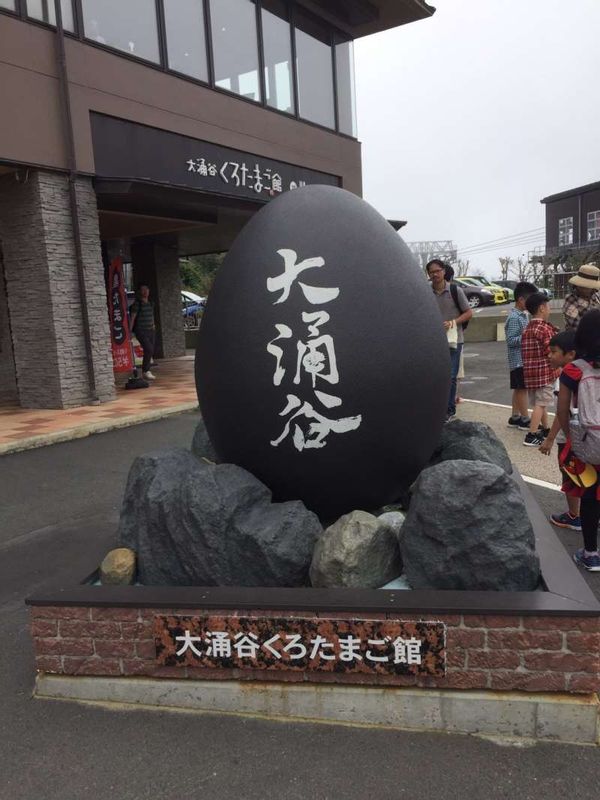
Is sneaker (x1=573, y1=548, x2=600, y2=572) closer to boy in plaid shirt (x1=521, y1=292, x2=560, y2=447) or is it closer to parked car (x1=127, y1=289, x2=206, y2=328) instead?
boy in plaid shirt (x1=521, y1=292, x2=560, y2=447)

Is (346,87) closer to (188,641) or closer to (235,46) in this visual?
(235,46)

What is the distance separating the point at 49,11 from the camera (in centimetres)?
899

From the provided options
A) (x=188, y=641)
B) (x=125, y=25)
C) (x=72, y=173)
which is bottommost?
(x=188, y=641)

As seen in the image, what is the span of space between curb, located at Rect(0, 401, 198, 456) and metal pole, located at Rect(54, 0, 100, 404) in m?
1.40

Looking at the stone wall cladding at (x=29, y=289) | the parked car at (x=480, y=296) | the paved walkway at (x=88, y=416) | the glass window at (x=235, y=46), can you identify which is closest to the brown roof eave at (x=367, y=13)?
the glass window at (x=235, y=46)

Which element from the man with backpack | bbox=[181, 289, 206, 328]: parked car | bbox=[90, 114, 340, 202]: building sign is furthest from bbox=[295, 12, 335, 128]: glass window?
bbox=[181, 289, 206, 328]: parked car

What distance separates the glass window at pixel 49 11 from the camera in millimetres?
8812

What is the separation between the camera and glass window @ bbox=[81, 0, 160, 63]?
964 centimetres

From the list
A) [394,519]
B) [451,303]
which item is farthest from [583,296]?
[394,519]

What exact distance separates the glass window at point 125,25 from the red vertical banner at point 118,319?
375cm

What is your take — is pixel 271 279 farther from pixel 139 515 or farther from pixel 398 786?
pixel 398 786

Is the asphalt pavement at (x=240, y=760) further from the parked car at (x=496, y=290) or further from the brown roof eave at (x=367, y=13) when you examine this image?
the parked car at (x=496, y=290)

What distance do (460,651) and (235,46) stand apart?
12.5 metres

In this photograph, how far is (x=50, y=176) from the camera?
360 inches
